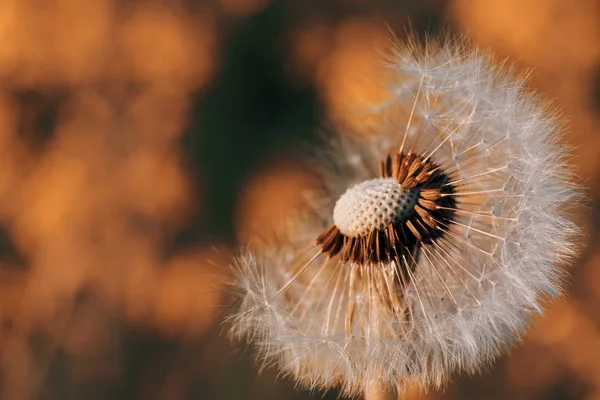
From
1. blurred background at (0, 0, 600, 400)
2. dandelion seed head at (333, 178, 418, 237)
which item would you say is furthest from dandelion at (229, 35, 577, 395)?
blurred background at (0, 0, 600, 400)

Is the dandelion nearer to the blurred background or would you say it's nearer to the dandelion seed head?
the dandelion seed head

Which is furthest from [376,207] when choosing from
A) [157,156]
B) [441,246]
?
[157,156]

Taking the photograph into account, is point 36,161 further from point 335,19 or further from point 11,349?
point 335,19

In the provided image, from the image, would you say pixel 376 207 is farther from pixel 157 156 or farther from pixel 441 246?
pixel 157 156

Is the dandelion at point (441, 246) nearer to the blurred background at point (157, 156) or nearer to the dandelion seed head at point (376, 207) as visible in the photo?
the dandelion seed head at point (376, 207)

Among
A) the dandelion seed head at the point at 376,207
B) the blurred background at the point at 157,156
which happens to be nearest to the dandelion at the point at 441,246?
the dandelion seed head at the point at 376,207

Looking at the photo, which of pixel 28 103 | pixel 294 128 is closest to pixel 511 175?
pixel 294 128

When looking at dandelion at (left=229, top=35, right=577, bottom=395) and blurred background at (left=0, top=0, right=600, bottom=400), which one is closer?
dandelion at (left=229, top=35, right=577, bottom=395)
